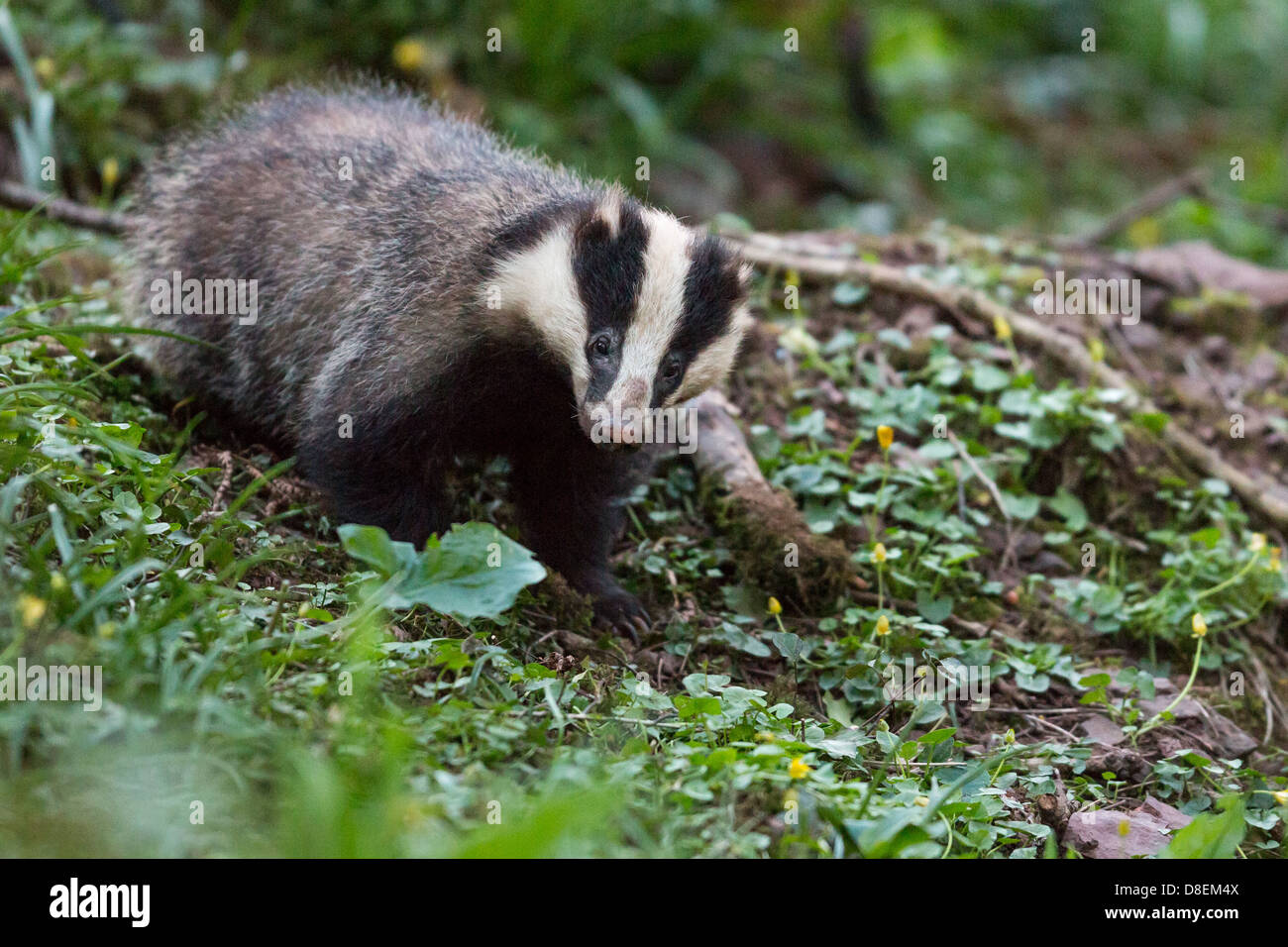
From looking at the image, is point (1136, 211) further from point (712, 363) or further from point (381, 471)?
point (381, 471)

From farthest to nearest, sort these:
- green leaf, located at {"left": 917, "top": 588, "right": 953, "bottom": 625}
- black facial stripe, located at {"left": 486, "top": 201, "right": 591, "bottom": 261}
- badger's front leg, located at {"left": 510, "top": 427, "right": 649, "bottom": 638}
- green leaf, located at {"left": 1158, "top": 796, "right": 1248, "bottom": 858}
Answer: green leaf, located at {"left": 917, "top": 588, "right": 953, "bottom": 625} → badger's front leg, located at {"left": 510, "top": 427, "right": 649, "bottom": 638} → black facial stripe, located at {"left": 486, "top": 201, "right": 591, "bottom": 261} → green leaf, located at {"left": 1158, "top": 796, "right": 1248, "bottom": 858}

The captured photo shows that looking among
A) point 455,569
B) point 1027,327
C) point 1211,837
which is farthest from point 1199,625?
point 455,569

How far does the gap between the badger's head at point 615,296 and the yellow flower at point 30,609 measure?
5.38 feet

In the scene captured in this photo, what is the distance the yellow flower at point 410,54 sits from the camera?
838 cm

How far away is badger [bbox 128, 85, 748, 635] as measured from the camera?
4203mm

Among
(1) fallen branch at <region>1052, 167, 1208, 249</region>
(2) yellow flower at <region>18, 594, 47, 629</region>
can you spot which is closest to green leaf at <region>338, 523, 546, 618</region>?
(2) yellow flower at <region>18, 594, 47, 629</region>

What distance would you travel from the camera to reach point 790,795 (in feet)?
10.6

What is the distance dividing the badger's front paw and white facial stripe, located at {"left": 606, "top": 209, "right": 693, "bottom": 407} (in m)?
0.98

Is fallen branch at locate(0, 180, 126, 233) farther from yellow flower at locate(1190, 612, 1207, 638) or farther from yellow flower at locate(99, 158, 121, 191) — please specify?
yellow flower at locate(1190, 612, 1207, 638)

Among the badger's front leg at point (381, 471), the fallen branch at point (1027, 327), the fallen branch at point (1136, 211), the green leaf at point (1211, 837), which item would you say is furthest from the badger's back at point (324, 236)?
the fallen branch at point (1136, 211)

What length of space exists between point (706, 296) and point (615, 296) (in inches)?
14.4

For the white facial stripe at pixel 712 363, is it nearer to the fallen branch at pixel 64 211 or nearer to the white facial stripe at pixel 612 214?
the white facial stripe at pixel 612 214

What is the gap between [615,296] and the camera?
13.6 ft
